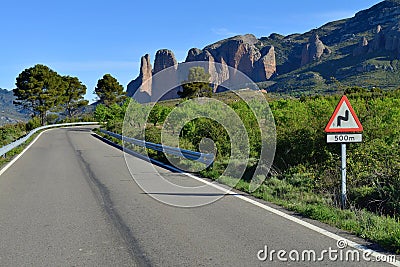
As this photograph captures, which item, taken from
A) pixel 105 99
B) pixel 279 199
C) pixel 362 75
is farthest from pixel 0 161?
pixel 362 75

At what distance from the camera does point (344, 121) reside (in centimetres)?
781

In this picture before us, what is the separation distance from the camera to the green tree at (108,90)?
262 feet

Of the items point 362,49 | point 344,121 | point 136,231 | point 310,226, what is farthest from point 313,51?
point 136,231

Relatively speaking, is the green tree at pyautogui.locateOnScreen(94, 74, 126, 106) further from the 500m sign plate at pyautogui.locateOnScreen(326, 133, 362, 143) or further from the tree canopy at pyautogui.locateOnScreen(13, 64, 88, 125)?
the 500m sign plate at pyautogui.locateOnScreen(326, 133, 362, 143)

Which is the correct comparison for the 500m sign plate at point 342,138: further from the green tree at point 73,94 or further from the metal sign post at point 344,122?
the green tree at point 73,94

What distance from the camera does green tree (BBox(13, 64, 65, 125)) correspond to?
71125mm

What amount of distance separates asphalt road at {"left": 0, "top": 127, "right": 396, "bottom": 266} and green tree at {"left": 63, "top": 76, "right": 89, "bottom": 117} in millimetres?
77247

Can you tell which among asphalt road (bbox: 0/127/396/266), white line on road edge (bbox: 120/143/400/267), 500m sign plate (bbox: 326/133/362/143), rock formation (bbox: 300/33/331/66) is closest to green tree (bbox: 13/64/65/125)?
asphalt road (bbox: 0/127/396/266)

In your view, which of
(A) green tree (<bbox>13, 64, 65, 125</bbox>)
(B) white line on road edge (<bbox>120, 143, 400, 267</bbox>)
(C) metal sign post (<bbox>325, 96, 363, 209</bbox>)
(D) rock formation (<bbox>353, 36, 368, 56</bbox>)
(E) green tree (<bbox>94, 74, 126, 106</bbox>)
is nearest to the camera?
(B) white line on road edge (<bbox>120, 143, 400, 267</bbox>)

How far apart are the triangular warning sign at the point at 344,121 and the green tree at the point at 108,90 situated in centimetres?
7470

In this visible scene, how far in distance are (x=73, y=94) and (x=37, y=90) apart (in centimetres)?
1296

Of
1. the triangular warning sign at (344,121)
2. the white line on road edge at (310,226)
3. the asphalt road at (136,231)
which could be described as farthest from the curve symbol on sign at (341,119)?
the asphalt road at (136,231)

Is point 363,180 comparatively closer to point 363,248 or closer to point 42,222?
point 363,248

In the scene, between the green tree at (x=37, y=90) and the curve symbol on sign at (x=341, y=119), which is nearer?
the curve symbol on sign at (x=341, y=119)
